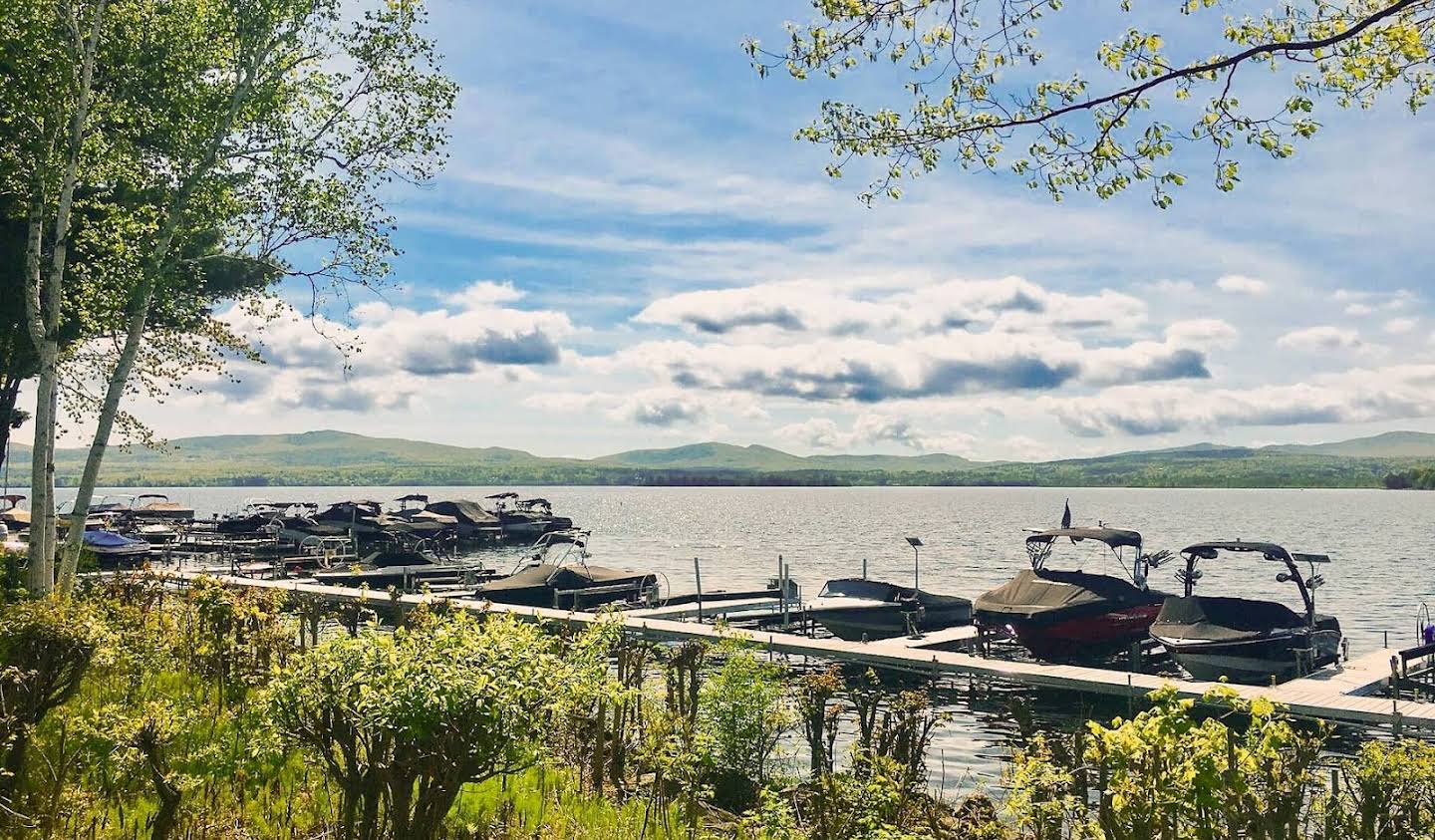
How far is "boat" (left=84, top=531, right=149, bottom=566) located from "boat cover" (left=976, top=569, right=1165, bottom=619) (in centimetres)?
3005

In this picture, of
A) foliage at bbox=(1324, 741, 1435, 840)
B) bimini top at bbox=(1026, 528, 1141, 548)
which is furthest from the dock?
foliage at bbox=(1324, 741, 1435, 840)

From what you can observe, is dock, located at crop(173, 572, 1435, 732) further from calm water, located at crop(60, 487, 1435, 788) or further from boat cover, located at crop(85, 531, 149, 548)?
boat cover, located at crop(85, 531, 149, 548)

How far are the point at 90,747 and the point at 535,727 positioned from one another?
13.9 ft

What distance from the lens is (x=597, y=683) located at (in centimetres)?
805

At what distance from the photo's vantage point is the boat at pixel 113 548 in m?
36.9

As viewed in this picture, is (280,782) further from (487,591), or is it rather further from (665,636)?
(487,591)

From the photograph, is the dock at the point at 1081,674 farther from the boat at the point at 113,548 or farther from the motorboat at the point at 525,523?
the motorboat at the point at 525,523

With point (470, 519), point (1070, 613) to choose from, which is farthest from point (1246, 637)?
point (470, 519)

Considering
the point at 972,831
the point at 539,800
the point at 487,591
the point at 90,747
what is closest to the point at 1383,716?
the point at 972,831

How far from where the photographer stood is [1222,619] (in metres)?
21.0

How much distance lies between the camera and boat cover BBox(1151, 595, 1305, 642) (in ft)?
67.8

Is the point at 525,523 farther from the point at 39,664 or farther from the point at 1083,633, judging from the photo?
the point at 39,664

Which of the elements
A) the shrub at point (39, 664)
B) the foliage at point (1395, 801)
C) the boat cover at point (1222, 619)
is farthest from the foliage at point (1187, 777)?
the boat cover at point (1222, 619)

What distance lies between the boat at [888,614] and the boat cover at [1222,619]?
222 inches
